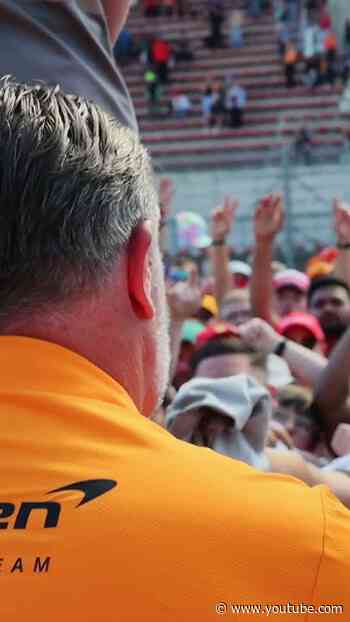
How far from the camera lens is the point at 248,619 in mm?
986

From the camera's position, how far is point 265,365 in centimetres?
356

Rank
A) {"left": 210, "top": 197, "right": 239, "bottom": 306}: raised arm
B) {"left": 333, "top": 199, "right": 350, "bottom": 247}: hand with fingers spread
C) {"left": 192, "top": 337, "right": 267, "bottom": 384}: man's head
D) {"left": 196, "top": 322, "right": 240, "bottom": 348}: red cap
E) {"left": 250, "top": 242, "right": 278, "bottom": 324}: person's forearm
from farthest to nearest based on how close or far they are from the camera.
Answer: {"left": 210, "top": 197, "right": 239, "bottom": 306}: raised arm
{"left": 333, "top": 199, "right": 350, "bottom": 247}: hand with fingers spread
{"left": 250, "top": 242, "right": 278, "bottom": 324}: person's forearm
{"left": 196, "top": 322, "right": 240, "bottom": 348}: red cap
{"left": 192, "top": 337, "right": 267, "bottom": 384}: man's head

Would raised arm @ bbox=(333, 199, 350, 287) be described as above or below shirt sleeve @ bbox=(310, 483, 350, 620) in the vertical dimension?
below

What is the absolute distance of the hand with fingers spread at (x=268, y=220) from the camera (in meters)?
5.14

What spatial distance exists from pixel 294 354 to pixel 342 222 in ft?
5.36

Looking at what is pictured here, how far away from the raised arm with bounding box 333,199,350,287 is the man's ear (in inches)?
168

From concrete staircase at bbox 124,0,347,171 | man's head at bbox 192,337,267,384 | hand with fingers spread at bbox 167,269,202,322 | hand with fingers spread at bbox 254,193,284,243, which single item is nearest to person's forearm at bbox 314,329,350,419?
man's head at bbox 192,337,267,384

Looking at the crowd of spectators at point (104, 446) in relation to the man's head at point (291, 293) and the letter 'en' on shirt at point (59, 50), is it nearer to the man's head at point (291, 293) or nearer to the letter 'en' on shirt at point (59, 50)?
the letter 'en' on shirt at point (59, 50)

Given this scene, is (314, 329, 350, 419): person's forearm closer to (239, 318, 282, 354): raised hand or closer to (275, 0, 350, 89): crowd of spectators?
(239, 318, 282, 354): raised hand

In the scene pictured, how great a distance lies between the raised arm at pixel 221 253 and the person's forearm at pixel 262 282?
2.43 ft

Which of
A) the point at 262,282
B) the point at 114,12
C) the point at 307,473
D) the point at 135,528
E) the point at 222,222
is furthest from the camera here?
the point at 222,222

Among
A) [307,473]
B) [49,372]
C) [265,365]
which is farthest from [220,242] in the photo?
[49,372]

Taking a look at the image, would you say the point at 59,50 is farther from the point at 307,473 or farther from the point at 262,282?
the point at 262,282

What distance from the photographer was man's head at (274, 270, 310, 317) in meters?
6.41
